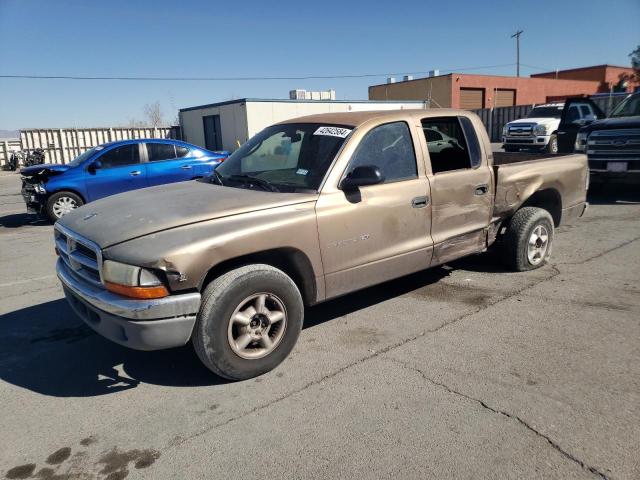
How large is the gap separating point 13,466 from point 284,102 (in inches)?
887

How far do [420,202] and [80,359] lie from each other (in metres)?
3.05

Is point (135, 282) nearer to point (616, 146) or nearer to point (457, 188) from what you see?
point (457, 188)

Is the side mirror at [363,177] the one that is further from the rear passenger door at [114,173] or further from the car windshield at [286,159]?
the rear passenger door at [114,173]

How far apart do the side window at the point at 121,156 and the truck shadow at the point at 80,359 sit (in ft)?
18.9

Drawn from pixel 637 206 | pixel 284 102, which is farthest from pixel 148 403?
pixel 284 102

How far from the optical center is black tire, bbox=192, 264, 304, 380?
10.1ft

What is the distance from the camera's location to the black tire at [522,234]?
527 cm

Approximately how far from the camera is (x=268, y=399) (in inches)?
123

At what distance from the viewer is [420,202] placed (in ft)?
13.8

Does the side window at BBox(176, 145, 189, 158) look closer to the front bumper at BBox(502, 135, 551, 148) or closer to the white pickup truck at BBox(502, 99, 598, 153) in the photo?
the white pickup truck at BBox(502, 99, 598, 153)

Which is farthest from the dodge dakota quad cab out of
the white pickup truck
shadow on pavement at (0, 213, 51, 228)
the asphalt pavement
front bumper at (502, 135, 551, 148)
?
front bumper at (502, 135, 551, 148)

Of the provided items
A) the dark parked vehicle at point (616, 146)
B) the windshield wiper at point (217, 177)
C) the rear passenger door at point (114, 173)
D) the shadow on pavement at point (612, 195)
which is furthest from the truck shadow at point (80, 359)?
the shadow on pavement at point (612, 195)

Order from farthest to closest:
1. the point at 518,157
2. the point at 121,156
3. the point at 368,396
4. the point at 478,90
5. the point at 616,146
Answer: the point at 478,90
the point at 121,156
the point at 616,146
the point at 518,157
the point at 368,396

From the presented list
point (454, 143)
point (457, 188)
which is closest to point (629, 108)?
point (454, 143)
